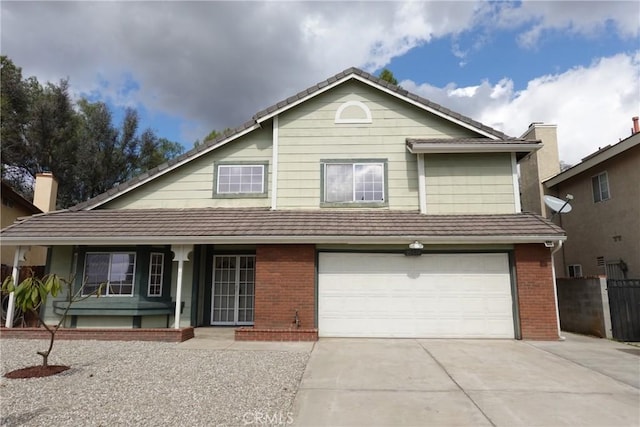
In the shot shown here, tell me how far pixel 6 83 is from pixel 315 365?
94.5ft

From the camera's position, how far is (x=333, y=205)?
38.9 ft

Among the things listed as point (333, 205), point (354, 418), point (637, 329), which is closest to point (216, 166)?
point (333, 205)

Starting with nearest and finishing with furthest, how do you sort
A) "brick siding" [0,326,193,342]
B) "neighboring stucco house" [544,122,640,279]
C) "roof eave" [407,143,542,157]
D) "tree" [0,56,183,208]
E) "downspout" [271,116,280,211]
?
"brick siding" [0,326,193,342], "roof eave" [407,143,542,157], "downspout" [271,116,280,211], "neighboring stucco house" [544,122,640,279], "tree" [0,56,183,208]

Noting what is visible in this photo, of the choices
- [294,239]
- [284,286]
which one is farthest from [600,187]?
[284,286]

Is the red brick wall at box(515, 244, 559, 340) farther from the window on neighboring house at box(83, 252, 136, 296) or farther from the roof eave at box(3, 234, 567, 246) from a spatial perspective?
the window on neighboring house at box(83, 252, 136, 296)

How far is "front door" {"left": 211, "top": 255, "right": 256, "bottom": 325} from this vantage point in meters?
12.3

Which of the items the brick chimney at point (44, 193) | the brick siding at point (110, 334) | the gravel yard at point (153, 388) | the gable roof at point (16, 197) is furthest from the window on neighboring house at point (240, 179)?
the gable roof at point (16, 197)

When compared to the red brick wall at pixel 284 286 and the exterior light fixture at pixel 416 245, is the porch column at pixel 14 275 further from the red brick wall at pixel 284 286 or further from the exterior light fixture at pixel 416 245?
the exterior light fixture at pixel 416 245

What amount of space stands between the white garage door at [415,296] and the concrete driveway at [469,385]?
3.45 feet

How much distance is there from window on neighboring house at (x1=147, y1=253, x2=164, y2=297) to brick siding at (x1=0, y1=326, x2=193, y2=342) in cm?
161

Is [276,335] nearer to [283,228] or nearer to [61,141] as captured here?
[283,228]

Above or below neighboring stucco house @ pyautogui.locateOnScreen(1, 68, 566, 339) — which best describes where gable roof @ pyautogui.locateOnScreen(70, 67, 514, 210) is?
above

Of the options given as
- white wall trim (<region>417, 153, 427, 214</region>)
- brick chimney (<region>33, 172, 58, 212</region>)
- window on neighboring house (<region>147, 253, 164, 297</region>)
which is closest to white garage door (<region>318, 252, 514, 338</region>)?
white wall trim (<region>417, 153, 427, 214</region>)

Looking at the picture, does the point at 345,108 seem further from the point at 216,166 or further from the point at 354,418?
the point at 354,418
